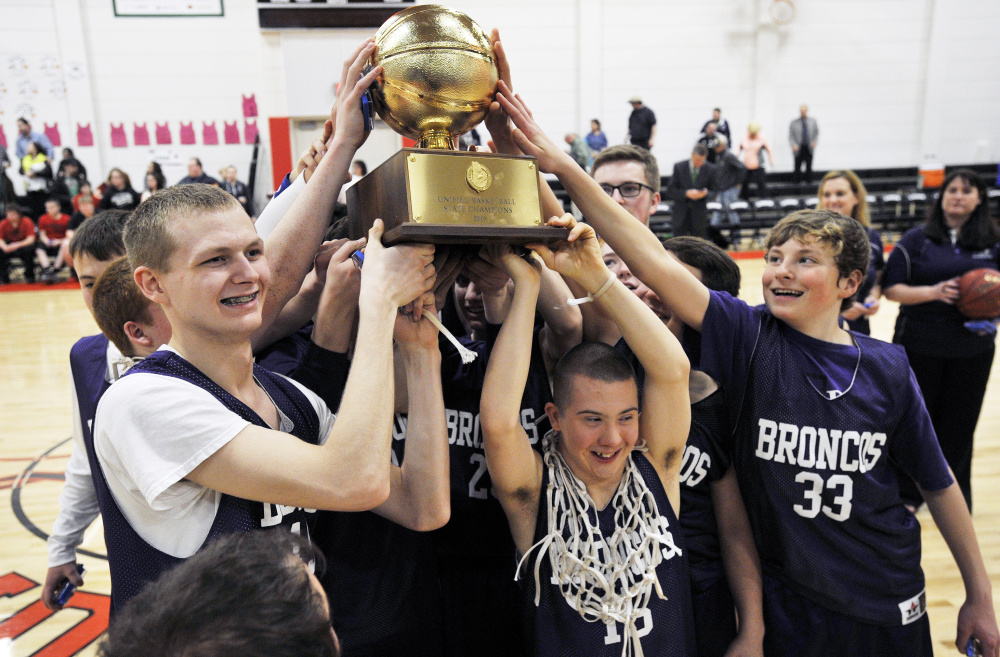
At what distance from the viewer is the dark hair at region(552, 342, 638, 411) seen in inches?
67.4

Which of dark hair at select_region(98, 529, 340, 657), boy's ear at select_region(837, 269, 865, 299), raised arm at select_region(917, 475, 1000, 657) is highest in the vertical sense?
boy's ear at select_region(837, 269, 865, 299)

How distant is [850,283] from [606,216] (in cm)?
80

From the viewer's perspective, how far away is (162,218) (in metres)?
1.34

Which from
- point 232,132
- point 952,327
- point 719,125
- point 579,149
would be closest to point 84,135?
point 232,132

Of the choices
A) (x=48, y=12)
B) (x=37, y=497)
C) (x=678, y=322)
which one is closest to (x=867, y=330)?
(x=678, y=322)

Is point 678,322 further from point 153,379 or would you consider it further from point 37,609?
point 37,609

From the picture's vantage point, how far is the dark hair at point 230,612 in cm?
84

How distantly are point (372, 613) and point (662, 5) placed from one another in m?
15.4

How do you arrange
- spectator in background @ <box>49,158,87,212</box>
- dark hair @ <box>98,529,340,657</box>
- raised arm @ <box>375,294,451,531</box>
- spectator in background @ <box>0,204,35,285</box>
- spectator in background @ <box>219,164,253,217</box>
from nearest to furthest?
dark hair @ <box>98,529,340,657</box>, raised arm @ <box>375,294,451,531</box>, spectator in background @ <box>0,204,35,285</box>, spectator in background @ <box>49,158,87,212</box>, spectator in background @ <box>219,164,253,217</box>

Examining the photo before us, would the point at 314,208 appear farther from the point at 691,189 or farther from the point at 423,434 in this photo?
the point at 691,189

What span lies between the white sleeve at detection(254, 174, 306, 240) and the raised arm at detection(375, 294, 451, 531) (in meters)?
0.64

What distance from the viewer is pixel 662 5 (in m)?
14.5

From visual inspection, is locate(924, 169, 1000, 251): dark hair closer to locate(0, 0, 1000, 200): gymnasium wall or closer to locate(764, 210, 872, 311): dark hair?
locate(764, 210, 872, 311): dark hair

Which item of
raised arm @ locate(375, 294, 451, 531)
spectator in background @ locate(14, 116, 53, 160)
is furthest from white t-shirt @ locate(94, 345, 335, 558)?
Answer: spectator in background @ locate(14, 116, 53, 160)
